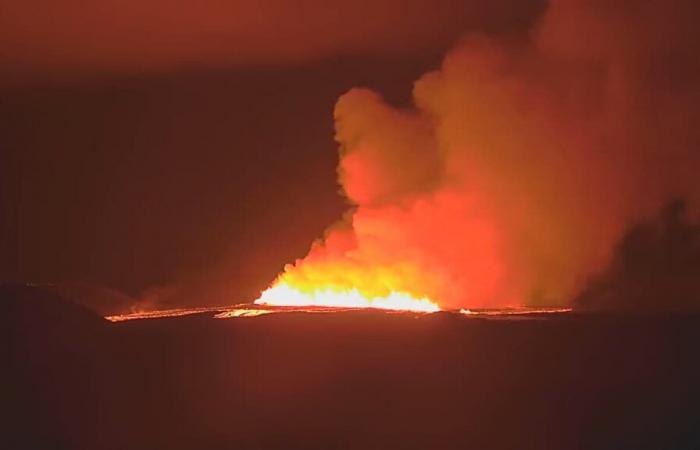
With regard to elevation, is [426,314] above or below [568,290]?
below

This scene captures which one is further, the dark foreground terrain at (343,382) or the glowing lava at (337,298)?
the glowing lava at (337,298)

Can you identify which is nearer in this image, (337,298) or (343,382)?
(343,382)

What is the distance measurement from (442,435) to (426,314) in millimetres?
4583

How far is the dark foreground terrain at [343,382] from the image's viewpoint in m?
14.7

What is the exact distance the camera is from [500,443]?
47.7 feet

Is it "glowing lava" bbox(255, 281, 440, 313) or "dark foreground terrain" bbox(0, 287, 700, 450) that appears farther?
"glowing lava" bbox(255, 281, 440, 313)

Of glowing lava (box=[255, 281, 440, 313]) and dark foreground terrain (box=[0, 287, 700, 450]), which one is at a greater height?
glowing lava (box=[255, 281, 440, 313])

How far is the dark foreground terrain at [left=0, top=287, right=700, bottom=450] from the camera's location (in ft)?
48.2

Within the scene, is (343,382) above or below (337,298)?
below

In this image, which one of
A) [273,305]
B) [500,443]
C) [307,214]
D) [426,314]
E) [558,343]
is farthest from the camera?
[307,214]

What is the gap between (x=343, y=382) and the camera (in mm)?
16000

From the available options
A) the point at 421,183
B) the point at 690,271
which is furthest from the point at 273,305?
the point at 690,271

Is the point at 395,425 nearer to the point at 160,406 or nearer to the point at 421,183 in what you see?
the point at 160,406

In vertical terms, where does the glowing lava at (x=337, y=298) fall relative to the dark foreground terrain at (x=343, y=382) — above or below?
above
